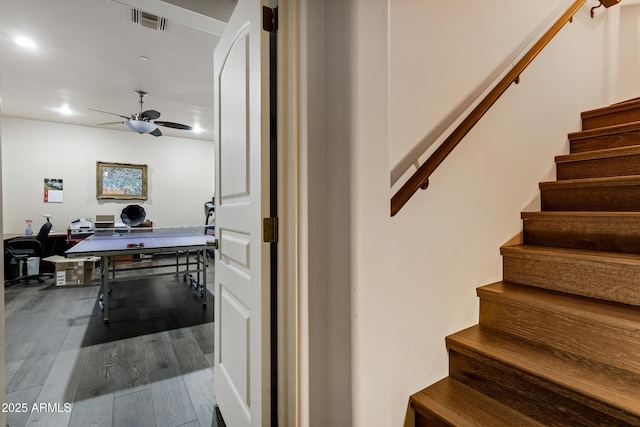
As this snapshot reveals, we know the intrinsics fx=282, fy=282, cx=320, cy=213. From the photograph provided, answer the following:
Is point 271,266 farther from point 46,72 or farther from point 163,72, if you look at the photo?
point 46,72

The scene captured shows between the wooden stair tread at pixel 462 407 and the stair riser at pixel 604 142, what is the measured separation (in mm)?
1948

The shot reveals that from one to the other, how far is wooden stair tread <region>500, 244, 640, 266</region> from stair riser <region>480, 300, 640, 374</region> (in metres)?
0.31

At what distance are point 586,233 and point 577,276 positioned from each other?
35 centimetres

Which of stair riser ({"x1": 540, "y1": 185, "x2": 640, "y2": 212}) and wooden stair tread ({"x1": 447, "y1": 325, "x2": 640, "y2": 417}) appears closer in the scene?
Answer: wooden stair tread ({"x1": 447, "y1": 325, "x2": 640, "y2": 417})

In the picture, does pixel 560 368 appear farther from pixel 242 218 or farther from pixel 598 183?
pixel 242 218

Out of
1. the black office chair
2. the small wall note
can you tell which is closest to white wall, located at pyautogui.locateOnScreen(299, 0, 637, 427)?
the black office chair

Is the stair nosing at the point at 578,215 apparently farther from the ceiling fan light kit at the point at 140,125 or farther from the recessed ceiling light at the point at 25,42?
the recessed ceiling light at the point at 25,42

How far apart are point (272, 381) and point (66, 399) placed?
1530 millimetres

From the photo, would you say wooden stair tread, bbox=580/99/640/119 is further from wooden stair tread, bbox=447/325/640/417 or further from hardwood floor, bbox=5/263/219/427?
hardwood floor, bbox=5/263/219/427

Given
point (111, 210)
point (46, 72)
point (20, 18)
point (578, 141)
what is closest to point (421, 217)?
point (578, 141)

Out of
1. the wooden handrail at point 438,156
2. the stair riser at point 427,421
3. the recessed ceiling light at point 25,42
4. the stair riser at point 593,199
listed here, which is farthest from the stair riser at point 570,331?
the recessed ceiling light at point 25,42

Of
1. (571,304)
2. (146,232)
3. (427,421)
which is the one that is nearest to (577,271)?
(571,304)

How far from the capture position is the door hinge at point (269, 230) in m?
1.06

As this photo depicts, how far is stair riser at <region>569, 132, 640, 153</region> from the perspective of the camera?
185cm
